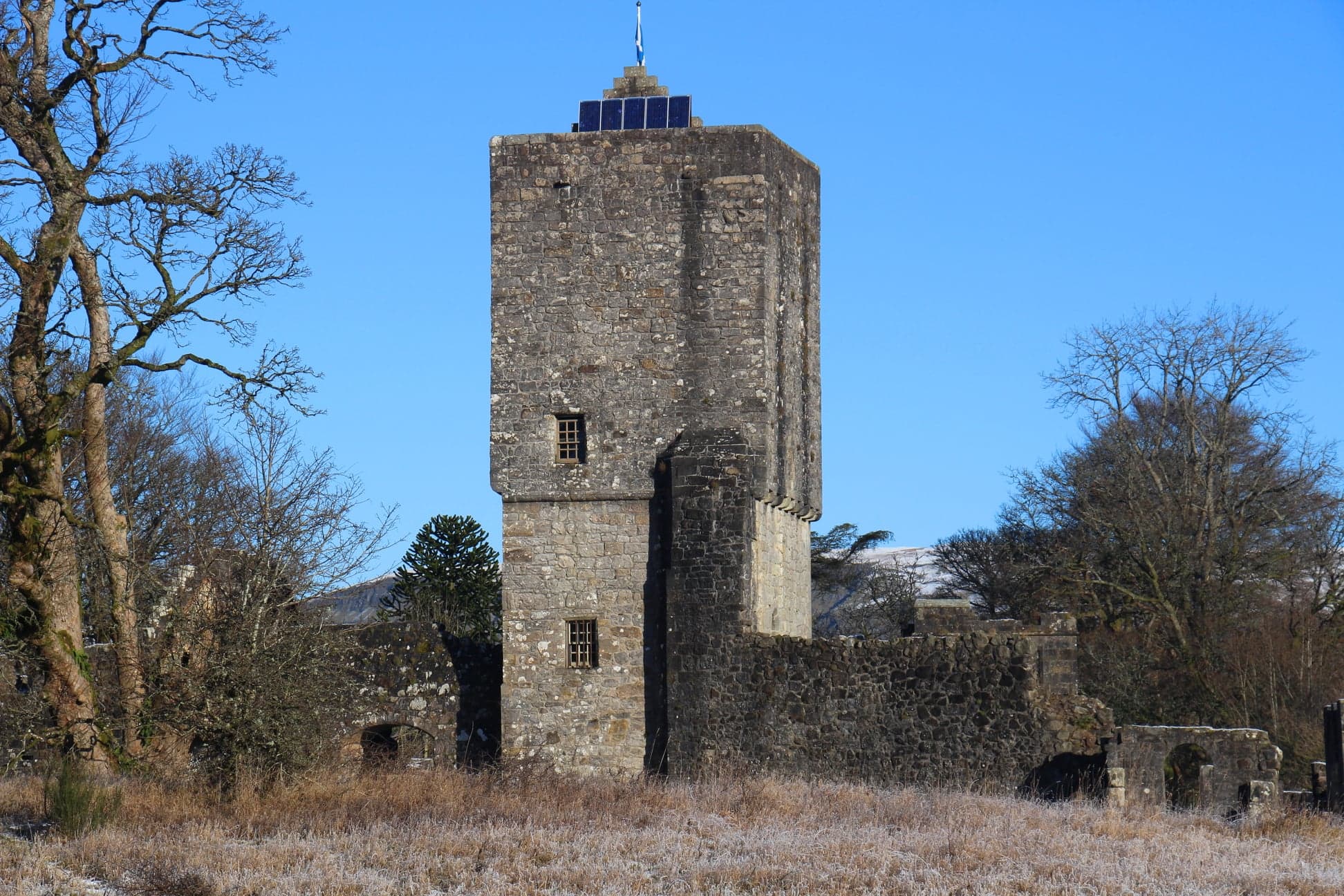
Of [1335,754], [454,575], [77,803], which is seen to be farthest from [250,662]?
[454,575]

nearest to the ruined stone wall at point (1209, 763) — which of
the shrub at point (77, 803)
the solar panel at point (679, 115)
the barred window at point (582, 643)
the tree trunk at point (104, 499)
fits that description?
the barred window at point (582, 643)

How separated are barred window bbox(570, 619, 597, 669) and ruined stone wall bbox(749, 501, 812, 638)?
2281 mm

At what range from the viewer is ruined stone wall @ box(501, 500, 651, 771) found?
76.2 ft

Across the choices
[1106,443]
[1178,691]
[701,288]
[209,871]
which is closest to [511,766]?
[701,288]

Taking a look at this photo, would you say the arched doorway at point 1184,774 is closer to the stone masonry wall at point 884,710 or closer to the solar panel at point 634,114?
the stone masonry wall at point 884,710

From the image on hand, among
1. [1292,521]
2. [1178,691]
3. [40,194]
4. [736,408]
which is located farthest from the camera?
[1292,521]

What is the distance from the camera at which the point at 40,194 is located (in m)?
19.4

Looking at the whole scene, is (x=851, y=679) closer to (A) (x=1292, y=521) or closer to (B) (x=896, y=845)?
(B) (x=896, y=845)

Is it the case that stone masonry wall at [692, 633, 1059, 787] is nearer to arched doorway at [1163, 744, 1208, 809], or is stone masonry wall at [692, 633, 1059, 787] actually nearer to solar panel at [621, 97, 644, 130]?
arched doorway at [1163, 744, 1208, 809]

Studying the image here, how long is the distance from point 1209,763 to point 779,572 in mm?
6603

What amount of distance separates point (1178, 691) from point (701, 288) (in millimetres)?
12664

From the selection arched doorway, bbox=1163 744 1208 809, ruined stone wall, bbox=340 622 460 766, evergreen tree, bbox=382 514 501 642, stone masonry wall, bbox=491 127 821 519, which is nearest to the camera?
arched doorway, bbox=1163 744 1208 809

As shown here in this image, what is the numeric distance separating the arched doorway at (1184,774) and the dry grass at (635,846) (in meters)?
4.48

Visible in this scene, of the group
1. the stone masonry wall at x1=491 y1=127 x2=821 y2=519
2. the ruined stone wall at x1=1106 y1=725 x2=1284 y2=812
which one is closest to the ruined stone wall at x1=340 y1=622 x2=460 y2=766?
the stone masonry wall at x1=491 y1=127 x2=821 y2=519
